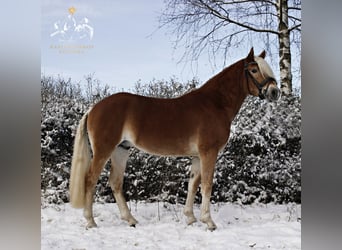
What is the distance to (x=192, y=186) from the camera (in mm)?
2676

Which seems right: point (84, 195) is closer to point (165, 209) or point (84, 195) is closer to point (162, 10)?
point (165, 209)

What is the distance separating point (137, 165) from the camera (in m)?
2.71

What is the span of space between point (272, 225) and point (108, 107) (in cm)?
Answer: 139

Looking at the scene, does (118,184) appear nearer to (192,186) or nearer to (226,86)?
(192,186)

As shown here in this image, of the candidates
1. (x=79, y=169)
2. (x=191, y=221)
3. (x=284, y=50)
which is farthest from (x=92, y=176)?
Answer: (x=284, y=50)

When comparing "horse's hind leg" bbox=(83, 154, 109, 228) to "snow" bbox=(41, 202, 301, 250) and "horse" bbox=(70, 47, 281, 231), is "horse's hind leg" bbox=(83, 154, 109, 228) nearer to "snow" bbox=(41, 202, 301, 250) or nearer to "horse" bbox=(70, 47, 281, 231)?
"horse" bbox=(70, 47, 281, 231)

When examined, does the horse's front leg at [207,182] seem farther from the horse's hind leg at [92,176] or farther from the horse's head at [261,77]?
the horse's hind leg at [92,176]

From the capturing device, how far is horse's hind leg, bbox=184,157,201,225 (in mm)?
2658

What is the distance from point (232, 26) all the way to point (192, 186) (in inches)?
44.8

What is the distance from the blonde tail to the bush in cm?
6

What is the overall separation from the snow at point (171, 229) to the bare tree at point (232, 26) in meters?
0.89

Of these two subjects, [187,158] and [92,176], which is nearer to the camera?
[92,176]
